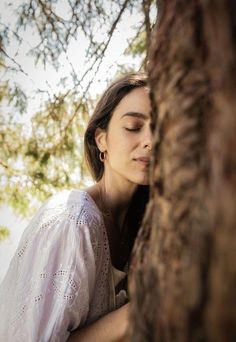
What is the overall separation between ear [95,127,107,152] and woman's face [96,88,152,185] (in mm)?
72

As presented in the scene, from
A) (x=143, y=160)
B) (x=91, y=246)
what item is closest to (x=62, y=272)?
(x=91, y=246)

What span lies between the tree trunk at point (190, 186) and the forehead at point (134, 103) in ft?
3.82

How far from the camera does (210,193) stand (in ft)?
1.45

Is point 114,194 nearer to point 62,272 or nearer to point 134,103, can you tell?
point 134,103

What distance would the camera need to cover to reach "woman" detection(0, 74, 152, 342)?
1.46 meters

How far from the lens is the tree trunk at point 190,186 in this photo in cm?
41

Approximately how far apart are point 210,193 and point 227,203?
0.13ft

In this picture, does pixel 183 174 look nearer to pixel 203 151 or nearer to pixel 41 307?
pixel 203 151

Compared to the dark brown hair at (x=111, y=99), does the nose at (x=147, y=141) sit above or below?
below

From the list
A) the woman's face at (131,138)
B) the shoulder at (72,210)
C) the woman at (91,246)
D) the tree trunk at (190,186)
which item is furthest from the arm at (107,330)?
the tree trunk at (190,186)

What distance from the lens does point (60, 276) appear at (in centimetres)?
148

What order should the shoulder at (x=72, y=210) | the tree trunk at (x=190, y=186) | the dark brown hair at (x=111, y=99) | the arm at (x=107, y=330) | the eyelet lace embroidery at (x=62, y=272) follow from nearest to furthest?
the tree trunk at (x=190, y=186), the arm at (x=107, y=330), the eyelet lace embroidery at (x=62, y=272), the shoulder at (x=72, y=210), the dark brown hair at (x=111, y=99)

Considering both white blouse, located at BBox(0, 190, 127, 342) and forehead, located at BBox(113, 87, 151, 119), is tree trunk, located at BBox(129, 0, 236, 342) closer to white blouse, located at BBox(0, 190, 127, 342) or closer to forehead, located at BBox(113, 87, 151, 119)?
white blouse, located at BBox(0, 190, 127, 342)

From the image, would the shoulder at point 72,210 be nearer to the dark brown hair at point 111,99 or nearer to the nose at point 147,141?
the nose at point 147,141
